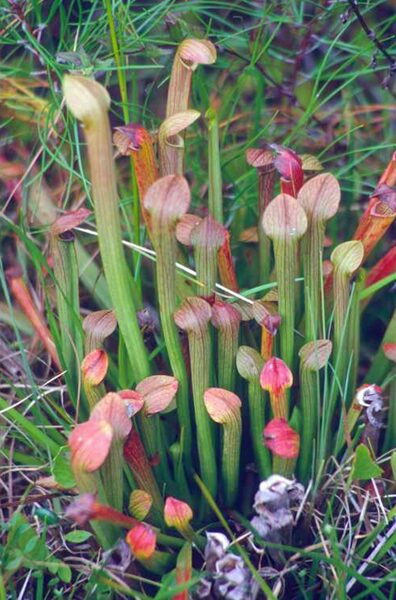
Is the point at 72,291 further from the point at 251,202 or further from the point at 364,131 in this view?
the point at 364,131

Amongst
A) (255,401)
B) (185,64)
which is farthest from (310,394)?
(185,64)

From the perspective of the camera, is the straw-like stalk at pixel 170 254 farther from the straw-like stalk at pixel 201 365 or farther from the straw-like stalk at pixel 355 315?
the straw-like stalk at pixel 355 315

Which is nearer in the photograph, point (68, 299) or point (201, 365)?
point (201, 365)

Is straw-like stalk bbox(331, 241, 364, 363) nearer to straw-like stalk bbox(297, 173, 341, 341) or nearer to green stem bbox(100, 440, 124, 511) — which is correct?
straw-like stalk bbox(297, 173, 341, 341)

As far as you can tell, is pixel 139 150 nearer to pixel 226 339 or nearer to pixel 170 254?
pixel 170 254

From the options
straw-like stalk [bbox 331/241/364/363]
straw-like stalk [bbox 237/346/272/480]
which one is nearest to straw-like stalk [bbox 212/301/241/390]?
straw-like stalk [bbox 237/346/272/480]

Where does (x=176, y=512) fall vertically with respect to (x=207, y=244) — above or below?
below
